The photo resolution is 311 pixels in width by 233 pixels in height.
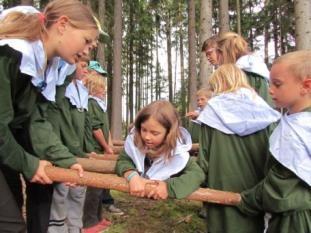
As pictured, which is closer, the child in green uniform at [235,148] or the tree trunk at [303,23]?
the child in green uniform at [235,148]

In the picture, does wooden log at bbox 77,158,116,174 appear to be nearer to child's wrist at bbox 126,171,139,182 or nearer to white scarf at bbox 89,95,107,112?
child's wrist at bbox 126,171,139,182

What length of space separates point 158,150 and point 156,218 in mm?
2884

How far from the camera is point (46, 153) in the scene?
2592 mm

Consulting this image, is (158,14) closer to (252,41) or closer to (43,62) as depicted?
(252,41)

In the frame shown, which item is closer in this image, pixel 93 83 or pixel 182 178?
pixel 182 178

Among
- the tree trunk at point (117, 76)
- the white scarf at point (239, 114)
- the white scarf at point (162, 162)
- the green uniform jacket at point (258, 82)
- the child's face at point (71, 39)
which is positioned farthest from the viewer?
the tree trunk at point (117, 76)

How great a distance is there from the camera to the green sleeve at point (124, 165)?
2533mm

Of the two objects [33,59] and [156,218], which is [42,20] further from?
[156,218]

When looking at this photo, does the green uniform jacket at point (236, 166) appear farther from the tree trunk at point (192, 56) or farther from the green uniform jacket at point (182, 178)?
the tree trunk at point (192, 56)

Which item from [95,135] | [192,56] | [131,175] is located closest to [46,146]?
[131,175]

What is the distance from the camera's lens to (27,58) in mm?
2113

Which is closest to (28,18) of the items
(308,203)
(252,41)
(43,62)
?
(43,62)

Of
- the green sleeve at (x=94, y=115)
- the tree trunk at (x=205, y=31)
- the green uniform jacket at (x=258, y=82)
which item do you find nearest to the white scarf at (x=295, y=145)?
the green uniform jacket at (x=258, y=82)

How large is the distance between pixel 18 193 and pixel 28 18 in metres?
1.06
